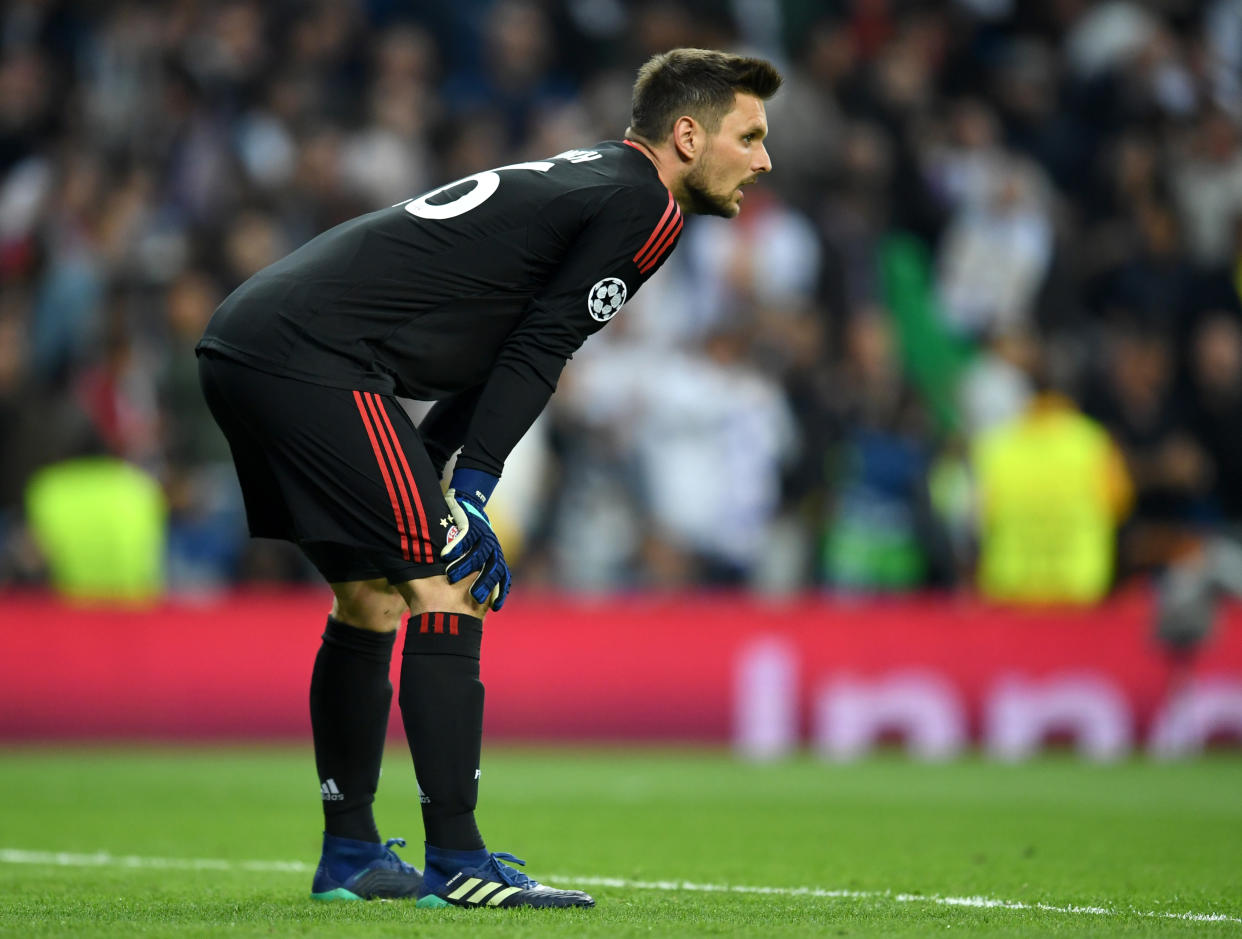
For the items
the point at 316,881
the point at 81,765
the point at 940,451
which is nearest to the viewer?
the point at 316,881

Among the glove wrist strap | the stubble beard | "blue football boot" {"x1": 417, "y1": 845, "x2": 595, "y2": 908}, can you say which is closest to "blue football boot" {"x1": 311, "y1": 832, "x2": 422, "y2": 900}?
"blue football boot" {"x1": 417, "y1": 845, "x2": 595, "y2": 908}

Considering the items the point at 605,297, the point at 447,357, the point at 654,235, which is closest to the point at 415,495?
the point at 447,357

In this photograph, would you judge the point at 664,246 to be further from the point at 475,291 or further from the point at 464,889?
the point at 464,889

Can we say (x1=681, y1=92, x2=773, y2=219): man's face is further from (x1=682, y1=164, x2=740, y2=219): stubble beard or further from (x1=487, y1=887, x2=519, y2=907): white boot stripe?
(x1=487, y1=887, x2=519, y2=907): white boot stripe

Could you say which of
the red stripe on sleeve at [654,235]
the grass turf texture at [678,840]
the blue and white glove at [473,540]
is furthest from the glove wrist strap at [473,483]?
Answer: the grass turf texture at [678,840]

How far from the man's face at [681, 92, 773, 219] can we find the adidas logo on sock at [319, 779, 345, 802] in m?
1.87

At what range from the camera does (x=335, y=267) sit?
470 centimetres

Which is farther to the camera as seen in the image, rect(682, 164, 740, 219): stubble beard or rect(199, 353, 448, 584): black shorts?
rect(682, 164, 740, 219): stubble beard

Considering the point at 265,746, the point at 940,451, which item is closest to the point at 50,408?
the point at 265,746

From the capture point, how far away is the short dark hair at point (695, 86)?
487 centimetres

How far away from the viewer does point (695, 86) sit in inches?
192

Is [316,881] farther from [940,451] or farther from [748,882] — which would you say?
[940,451]

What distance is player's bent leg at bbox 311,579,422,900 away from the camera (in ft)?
16.5

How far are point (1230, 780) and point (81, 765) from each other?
6.39 m
